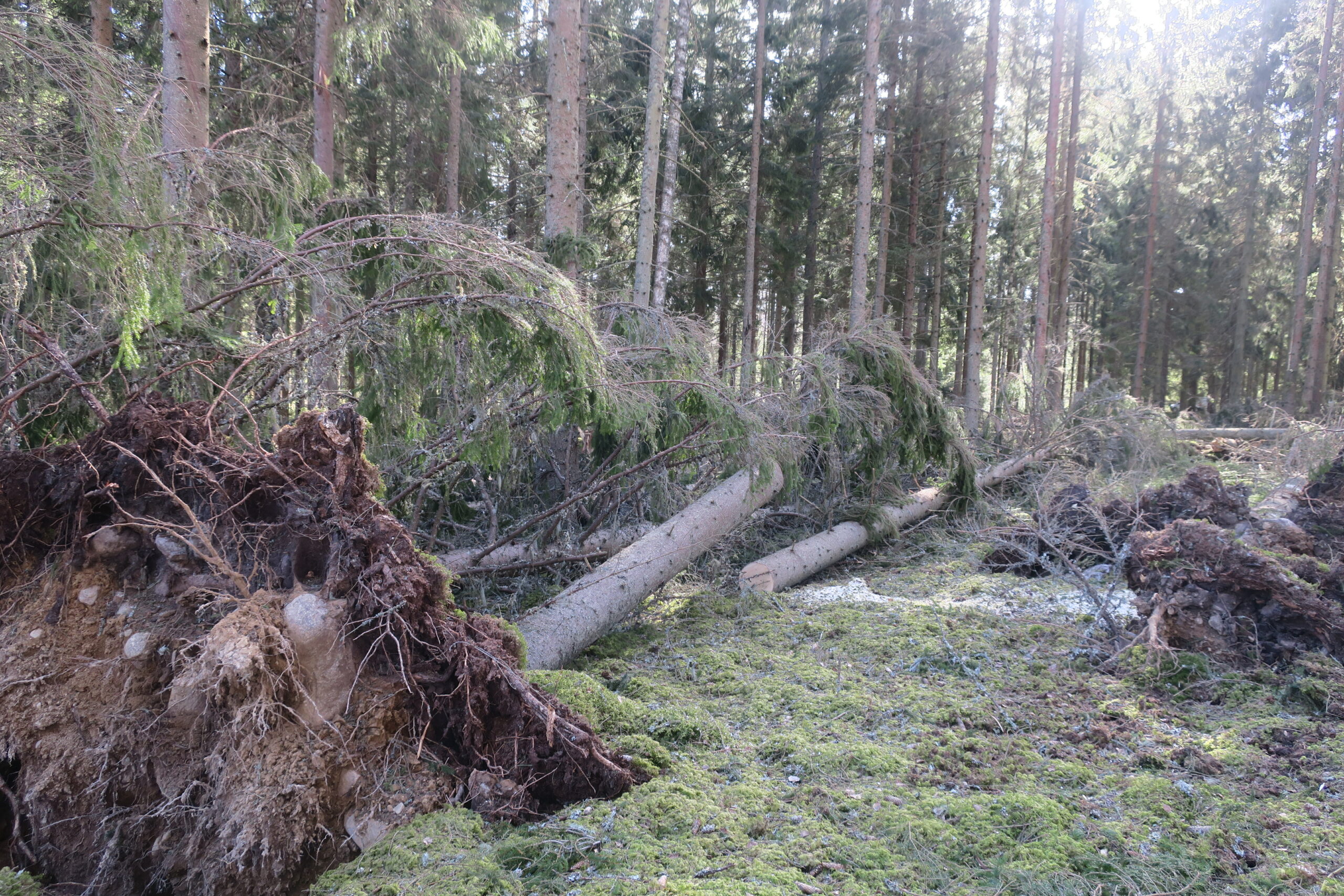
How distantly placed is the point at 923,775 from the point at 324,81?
9397 millimetres

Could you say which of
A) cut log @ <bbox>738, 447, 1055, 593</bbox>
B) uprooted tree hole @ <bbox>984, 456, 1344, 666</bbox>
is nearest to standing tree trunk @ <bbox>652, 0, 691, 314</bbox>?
cut log @ <bbox>738, 447, 1055, 593</bbox>

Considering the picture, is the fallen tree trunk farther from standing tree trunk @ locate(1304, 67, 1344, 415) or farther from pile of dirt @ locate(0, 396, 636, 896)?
pile of dirt @ locate(0, 396, 636, 896)

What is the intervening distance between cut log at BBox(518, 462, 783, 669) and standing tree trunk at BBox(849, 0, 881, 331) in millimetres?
8180

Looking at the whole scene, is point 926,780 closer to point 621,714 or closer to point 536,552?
point 621,714

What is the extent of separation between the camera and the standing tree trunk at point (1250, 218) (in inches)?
894

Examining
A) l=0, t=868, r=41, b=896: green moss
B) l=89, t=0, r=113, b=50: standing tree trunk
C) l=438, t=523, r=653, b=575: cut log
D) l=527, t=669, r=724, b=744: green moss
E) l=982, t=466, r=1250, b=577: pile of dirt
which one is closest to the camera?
l=0, t=868, r=41, b=896: green moss

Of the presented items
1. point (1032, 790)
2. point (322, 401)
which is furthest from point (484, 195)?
point (1032, 790)

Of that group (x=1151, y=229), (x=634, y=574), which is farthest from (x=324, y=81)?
(x=1151, y=229)

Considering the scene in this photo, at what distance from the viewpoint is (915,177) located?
18.2m

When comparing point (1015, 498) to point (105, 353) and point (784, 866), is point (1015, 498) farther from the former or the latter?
point (105, 353)

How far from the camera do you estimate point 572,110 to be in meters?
7.74

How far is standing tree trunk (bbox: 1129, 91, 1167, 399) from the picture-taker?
23.0 m

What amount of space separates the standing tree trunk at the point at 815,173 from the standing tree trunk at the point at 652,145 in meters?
7.48

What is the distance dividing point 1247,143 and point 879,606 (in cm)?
2667
